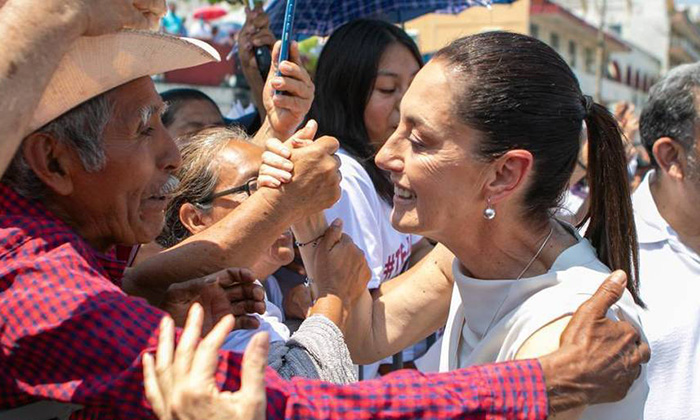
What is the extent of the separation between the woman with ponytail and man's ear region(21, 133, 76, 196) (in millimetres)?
832

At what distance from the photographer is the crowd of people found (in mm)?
1646

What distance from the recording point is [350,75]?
13.4 ft

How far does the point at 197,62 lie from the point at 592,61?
44.1 meters

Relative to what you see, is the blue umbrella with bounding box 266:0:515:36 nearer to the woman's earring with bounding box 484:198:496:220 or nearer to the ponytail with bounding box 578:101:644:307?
the ponytail with bounding box 578:101:644:307

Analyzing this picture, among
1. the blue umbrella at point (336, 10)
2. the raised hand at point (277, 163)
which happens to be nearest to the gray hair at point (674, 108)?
the raised hand at point (277, 163)

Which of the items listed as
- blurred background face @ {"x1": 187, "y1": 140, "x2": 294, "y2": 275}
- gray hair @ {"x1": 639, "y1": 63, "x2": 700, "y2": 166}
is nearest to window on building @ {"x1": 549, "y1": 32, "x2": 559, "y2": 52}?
gray hair @ {"x1": 639, "y1": 63, "x2": 700, "y2": 166}

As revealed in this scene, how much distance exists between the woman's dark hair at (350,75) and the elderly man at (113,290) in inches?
68.1

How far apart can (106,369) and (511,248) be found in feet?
3.70

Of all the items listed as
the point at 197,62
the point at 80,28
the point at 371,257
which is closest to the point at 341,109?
the point at 371,257

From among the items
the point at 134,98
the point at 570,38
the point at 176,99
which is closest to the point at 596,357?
the point at 134,98

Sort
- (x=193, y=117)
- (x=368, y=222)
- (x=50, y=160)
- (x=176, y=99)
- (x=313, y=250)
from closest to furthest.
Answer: (x=50, y=160) → (x=313, y=250) → (x=368, y=222) → (x=193, y=117) → (x=176, y=99)

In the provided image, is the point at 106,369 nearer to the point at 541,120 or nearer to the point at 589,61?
the point at 541,120

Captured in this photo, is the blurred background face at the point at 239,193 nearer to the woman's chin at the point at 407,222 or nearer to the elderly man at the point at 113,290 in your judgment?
the elderly man at the point at 113,290

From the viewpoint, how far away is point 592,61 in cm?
4375
